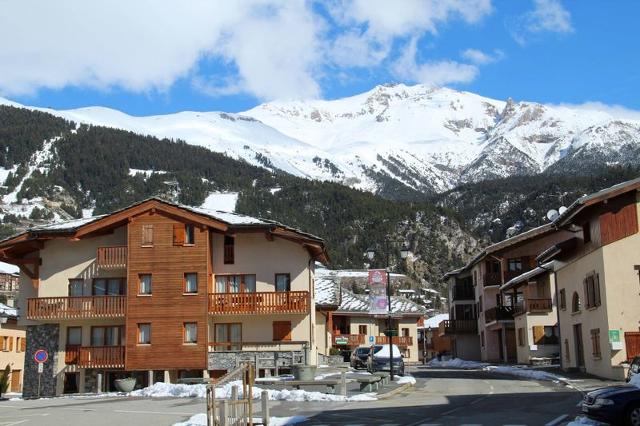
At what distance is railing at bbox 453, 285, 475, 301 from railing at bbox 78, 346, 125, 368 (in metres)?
51.9

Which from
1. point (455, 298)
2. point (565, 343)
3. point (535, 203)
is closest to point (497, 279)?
point (455, 298)

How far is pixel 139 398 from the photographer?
3622 centimetres

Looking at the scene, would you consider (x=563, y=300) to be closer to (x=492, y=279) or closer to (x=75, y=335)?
(x=75, y=335)

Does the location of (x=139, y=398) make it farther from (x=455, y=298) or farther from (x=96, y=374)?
(x=455, y=298)

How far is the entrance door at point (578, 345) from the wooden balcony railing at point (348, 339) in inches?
1591

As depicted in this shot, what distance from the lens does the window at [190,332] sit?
46.4 m

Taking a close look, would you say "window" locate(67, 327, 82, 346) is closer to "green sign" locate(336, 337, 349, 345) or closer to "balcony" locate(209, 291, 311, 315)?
"balcony" locate(209, 291, 311, 315)

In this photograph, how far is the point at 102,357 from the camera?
152 feet

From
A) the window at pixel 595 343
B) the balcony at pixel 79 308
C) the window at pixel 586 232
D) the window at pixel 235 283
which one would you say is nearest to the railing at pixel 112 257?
the balcony at pixel 79 308

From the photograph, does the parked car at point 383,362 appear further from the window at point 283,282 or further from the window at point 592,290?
the window at point 592,290

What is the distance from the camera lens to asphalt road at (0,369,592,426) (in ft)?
74.5

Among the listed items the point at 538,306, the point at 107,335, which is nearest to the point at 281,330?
the point at 107,335

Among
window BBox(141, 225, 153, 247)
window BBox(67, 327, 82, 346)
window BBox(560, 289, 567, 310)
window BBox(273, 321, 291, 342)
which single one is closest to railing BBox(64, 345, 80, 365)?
window BBox(67, 327, 82, 346)

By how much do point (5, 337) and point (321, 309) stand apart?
25.6m
